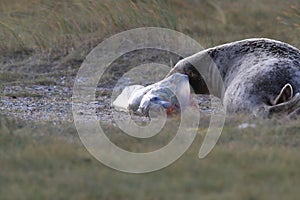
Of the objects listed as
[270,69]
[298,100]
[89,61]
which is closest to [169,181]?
[298,100]

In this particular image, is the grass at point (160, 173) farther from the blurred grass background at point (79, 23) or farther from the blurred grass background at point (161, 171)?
the blurred grass background at point (79, 23)

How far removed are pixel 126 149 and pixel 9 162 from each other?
0.87m

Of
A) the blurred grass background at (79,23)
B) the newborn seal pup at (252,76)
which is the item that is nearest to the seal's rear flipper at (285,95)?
the newborn seal pup at (252,76)

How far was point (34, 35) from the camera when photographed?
1182 centimetres

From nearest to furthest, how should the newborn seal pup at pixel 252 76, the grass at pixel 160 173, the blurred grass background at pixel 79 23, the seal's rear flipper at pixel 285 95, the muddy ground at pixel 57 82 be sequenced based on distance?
the grass at pixel 160 173
the seal's rear flipper at pixel 285 95
the newborn seal pup at pixel 252 76
the muddy ground at pixel 57 82
the blurred grass background at pixel 79 23

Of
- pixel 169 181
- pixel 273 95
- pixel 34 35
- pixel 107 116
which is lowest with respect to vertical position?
pixel 34 35

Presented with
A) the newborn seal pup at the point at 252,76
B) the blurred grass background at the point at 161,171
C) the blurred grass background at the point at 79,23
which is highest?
the blurred grass background at the point at 161,171

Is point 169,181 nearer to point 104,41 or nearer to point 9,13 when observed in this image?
point 104,41

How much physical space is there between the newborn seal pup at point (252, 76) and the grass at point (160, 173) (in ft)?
3.21

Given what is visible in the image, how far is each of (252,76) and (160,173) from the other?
2765mm

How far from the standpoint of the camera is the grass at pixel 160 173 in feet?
13.3

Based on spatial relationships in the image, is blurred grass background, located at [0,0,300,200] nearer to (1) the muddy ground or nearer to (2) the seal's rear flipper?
(2) the seal's rear flipper

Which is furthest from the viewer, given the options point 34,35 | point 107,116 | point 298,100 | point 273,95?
point 34,35

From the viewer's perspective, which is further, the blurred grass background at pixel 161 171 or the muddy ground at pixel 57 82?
the muddy ground at pixel 57 82
